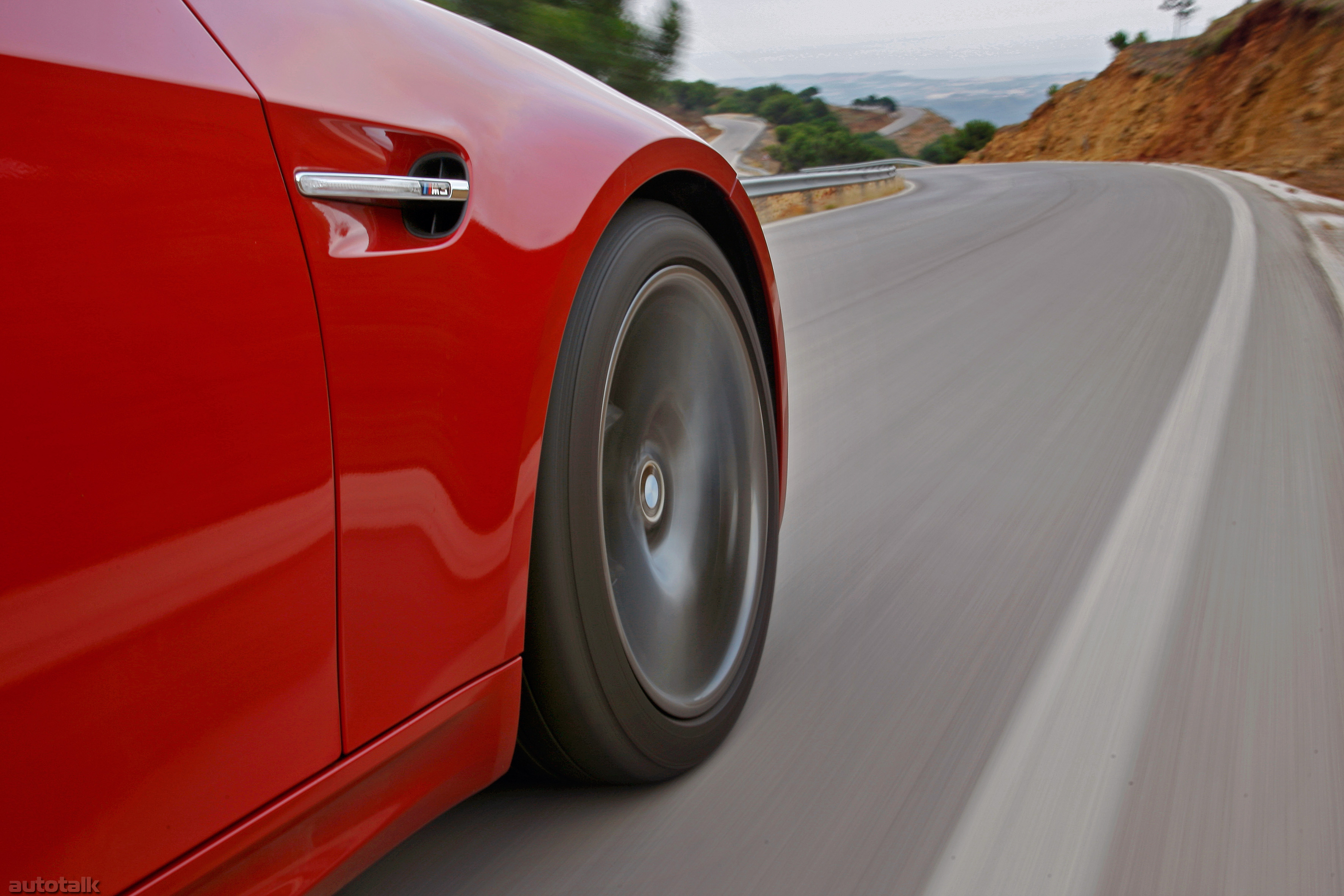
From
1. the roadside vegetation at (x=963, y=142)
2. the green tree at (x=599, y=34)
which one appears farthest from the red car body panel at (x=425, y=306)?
the roadside vegetation at (x=963, y=142)

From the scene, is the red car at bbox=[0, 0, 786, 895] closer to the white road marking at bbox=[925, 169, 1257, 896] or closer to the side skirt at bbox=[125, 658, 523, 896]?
the side skirt at bbox=[125, 658, 523, 896]

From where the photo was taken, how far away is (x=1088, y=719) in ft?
6.31

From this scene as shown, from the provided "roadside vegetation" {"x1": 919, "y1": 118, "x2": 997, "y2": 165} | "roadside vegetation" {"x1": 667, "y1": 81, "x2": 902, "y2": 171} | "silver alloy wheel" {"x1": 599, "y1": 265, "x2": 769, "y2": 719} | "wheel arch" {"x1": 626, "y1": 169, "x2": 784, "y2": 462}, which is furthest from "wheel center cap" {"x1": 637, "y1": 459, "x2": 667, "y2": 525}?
"roadside vegetation" {"x1": 919, "y1": 118, "x2": 997, "y2": 165}

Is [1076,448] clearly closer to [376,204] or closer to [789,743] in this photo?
[789,743]

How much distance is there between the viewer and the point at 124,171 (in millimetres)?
841

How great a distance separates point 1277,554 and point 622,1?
52.7 feet

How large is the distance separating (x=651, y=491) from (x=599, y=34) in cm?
1570

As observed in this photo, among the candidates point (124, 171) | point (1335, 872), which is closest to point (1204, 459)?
point (1335, 872)

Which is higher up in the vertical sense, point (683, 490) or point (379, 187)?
point (379, 187)

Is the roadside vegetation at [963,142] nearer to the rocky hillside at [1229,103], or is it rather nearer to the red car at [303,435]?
the rocky hillside at [1229,103]

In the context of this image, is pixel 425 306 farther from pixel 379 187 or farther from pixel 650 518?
pixel 650 518

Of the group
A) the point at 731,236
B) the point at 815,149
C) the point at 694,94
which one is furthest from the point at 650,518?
the point at 815,149

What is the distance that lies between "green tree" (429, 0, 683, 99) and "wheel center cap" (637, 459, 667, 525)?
11.1 metres

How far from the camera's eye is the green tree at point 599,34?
13.2 meters
